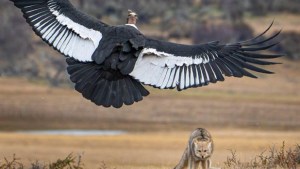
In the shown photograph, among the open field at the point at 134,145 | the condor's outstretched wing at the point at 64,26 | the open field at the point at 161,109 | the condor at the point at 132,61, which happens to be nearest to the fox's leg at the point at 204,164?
the condor at the point at 132,61

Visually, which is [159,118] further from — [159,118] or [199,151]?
[199,151]

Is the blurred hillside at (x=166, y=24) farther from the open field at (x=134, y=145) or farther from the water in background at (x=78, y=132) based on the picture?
the open field at (x=134, y=145)

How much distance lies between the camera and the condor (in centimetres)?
1132

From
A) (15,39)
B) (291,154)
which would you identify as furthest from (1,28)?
(291,154)

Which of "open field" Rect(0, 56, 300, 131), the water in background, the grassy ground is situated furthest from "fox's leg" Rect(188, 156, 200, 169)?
"open field" Rect(0, 56, 300, 131)

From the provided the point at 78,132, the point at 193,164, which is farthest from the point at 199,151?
the point at 78,132

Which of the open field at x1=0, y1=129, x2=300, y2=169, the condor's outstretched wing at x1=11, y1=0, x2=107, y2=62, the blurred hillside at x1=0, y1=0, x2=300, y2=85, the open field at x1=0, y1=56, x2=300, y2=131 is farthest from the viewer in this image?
the blurred hillside at x1=0, y1=0, x2=300, y2=85

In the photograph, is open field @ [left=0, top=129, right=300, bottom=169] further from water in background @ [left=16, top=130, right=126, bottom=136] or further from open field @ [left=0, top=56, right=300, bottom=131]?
open field @ [left=0, top=56, right=300, bottom=131]

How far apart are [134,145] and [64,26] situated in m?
10.0

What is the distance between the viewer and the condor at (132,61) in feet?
37.1

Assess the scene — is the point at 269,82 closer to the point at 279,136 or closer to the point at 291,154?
the point at 279,136

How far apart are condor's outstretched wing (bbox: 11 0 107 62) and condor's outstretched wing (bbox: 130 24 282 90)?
1.80 feet

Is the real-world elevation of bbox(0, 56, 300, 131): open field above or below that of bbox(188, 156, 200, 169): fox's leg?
above

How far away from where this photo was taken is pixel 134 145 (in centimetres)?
2158
